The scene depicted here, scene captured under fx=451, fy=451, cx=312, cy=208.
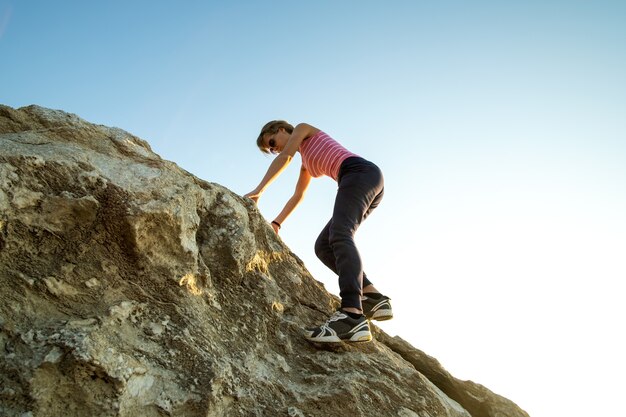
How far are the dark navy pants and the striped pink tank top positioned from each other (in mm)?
131

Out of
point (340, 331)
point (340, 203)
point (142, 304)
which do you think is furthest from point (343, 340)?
point (142, 304)

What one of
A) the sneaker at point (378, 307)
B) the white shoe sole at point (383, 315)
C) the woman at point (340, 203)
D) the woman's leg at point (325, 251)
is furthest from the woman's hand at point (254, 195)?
the white shoe sole at point (383, 315)

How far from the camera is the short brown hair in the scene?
5.70m

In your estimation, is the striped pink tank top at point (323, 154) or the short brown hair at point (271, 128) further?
the short brown hair at point (271, 128)

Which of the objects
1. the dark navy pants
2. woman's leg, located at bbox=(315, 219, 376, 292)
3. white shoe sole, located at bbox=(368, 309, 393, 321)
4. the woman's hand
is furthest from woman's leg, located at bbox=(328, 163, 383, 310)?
the woman's hand

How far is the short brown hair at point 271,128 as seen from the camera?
5.70 m

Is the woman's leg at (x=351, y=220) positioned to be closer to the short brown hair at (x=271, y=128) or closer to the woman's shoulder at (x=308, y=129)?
the woman's shoulder at (x=308, y=129)

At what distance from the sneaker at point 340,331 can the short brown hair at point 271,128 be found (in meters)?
2.55

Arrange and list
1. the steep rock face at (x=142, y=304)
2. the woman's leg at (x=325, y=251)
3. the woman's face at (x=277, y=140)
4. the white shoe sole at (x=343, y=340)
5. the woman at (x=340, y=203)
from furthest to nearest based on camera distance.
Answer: the woman's face at (x=277, y=140) < the woman's leg at (x=325, y=251) < the woman at (x=340, y=203) < the white shoe sole at (x=343, y=340) < the steep rock face at (x=142, y=304)

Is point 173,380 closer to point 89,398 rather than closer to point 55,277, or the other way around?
point 89,398

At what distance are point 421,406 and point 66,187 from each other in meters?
3.55

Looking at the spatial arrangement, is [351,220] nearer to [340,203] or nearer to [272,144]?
[340,203]

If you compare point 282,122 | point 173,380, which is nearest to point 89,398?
point 173,380

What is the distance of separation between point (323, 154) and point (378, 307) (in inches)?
73.7
